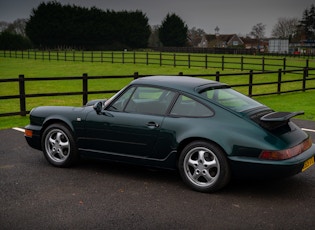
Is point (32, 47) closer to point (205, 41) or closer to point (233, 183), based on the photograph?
point (205, 41)

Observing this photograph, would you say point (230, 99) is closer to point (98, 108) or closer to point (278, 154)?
point (278, 154)

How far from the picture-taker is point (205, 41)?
14025cm

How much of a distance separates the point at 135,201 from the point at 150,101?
140 cm

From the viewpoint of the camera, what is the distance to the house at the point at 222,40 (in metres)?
136

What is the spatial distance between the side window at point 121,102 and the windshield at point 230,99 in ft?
3.19

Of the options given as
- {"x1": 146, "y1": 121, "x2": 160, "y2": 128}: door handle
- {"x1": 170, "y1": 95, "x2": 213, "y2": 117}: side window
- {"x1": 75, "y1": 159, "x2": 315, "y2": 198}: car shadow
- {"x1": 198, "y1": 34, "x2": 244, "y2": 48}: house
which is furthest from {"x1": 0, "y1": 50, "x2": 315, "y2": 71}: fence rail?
{"x1": 198, "y1": 34, "x2": 244, "y2": 48}: house

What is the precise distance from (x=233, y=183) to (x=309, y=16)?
117m

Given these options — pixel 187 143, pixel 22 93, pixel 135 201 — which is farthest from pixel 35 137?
pixel 22 93

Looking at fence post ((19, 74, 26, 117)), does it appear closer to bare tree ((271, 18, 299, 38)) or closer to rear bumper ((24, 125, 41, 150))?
rear bumper ((24, 125, 41, 150))

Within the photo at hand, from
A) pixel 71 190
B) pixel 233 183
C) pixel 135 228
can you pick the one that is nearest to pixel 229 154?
pixel 233 183

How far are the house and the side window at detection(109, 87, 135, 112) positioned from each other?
132 metres

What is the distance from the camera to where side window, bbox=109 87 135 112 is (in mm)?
5777

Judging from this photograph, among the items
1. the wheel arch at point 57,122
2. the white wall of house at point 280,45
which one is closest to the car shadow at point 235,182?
the wheel arch at point 57,122

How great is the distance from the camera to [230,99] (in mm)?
5617
